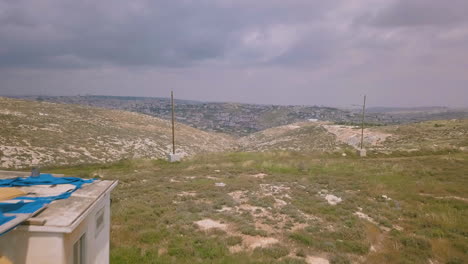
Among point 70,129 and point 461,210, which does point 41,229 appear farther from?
point 70,129

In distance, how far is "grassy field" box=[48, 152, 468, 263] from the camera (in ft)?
30.0

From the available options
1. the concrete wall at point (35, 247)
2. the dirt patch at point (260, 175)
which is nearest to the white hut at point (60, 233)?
the concrete wall at point (35, 247)

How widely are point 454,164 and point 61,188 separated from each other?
3217cm

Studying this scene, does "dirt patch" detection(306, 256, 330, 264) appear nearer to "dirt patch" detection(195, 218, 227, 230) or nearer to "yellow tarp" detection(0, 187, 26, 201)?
"dirt patch" detection(195, 218, 227, 230)

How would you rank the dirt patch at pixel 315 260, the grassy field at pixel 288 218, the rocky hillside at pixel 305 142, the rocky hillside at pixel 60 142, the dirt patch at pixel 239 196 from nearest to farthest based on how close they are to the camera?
the dirt patch at pixel 315 260, the grassy field at pixel 288 218, the dirt patch at pixel 239 196, the rocky hillside at pixel 60 142, the rocky hillside at pixel 305 142

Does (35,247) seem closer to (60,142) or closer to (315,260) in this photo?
(315,260)

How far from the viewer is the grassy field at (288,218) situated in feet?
30.0

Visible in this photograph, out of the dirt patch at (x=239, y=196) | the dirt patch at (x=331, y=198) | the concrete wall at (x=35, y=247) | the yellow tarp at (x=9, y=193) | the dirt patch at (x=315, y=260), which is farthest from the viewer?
the dirt patch at (x=331, y=198)

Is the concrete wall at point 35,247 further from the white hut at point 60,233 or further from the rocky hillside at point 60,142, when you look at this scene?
the rocky hillside at point 60,142

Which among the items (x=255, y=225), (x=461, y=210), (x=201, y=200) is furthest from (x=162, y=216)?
(x=461, y=210)

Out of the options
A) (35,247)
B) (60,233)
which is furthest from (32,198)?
(60,233)

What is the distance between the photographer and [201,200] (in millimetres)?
14609

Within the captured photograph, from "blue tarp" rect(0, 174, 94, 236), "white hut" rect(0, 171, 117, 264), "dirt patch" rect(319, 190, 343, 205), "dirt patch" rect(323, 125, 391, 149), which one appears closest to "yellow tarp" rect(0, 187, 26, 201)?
"blue tarp" rect(0, 174, 94, 236)

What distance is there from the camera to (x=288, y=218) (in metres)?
12.4
